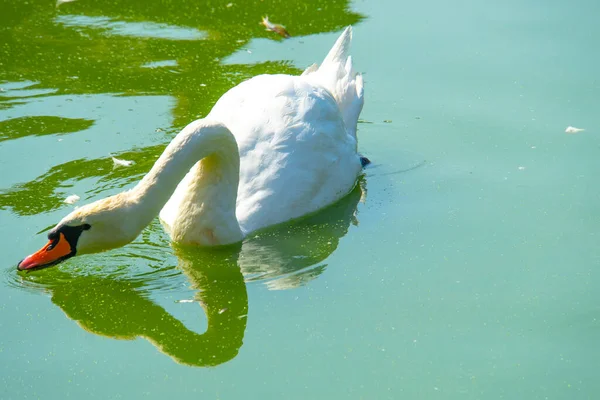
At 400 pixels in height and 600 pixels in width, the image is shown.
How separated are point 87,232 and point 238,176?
1082 mm

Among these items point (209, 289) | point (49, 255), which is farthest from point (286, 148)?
point (49, 255)

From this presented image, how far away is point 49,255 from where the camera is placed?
5949 mm

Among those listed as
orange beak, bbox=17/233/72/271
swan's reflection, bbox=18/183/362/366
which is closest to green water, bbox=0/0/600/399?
swan's reflection, bbox=18/183/362/366

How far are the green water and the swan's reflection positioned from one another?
0.05 ft

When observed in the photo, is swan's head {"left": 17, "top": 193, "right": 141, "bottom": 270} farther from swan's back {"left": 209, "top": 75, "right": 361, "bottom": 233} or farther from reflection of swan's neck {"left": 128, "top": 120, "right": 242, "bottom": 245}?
swan's back {"left": 209, "top": 75, "right": 361, "bottom": 233}

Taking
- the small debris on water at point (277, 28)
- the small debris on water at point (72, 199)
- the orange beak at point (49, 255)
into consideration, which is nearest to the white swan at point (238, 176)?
the orange beak at point (49, 255)

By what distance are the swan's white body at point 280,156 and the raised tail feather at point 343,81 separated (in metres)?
0.37

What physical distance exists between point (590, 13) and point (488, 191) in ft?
13.3

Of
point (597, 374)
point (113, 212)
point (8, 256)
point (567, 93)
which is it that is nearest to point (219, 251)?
point (113, 212)

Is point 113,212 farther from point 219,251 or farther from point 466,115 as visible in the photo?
point 466,115

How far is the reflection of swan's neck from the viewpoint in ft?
20.2

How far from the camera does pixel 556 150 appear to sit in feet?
26.3

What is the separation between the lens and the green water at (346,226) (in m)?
5.49

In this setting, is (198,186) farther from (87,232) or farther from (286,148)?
(87,232)
